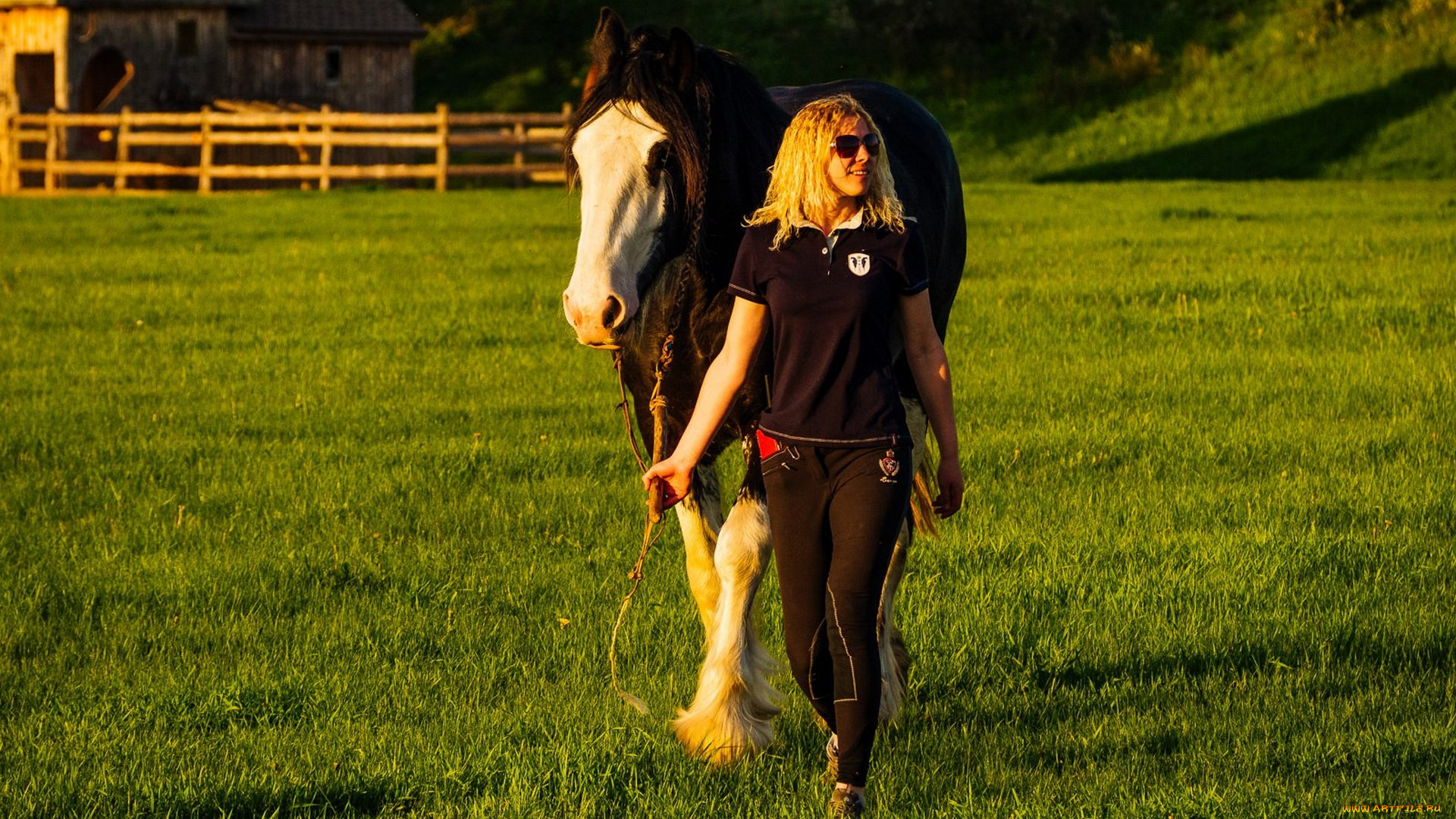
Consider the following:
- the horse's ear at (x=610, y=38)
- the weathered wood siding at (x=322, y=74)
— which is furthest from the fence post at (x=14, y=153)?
the horse's ear at (x=610, y=38)

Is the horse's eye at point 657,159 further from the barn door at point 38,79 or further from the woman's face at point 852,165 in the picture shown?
the barn door at point 38,79

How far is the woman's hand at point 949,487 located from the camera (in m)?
4.80

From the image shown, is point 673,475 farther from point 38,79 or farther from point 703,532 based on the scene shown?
point 38,79

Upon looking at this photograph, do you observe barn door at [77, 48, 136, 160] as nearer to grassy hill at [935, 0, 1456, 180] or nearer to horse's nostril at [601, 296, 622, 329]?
grassy hill at [935, 0, 1456, 180]

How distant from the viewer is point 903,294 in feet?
15.2

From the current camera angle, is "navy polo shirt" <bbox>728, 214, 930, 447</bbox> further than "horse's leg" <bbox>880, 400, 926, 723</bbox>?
No

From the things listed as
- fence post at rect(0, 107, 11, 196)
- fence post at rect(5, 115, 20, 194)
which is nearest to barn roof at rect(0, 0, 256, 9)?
fence post at rect(0, 107, 11, 196)

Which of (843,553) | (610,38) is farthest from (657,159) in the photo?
(843,553)

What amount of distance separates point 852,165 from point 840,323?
418 mm

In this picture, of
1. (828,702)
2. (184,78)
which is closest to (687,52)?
(828,702)

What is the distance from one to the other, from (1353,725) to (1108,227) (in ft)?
53.0

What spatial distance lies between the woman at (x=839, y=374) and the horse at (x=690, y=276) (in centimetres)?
46

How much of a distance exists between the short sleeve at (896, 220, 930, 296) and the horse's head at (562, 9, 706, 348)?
0.79 metres

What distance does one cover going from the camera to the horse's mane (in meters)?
5.10
